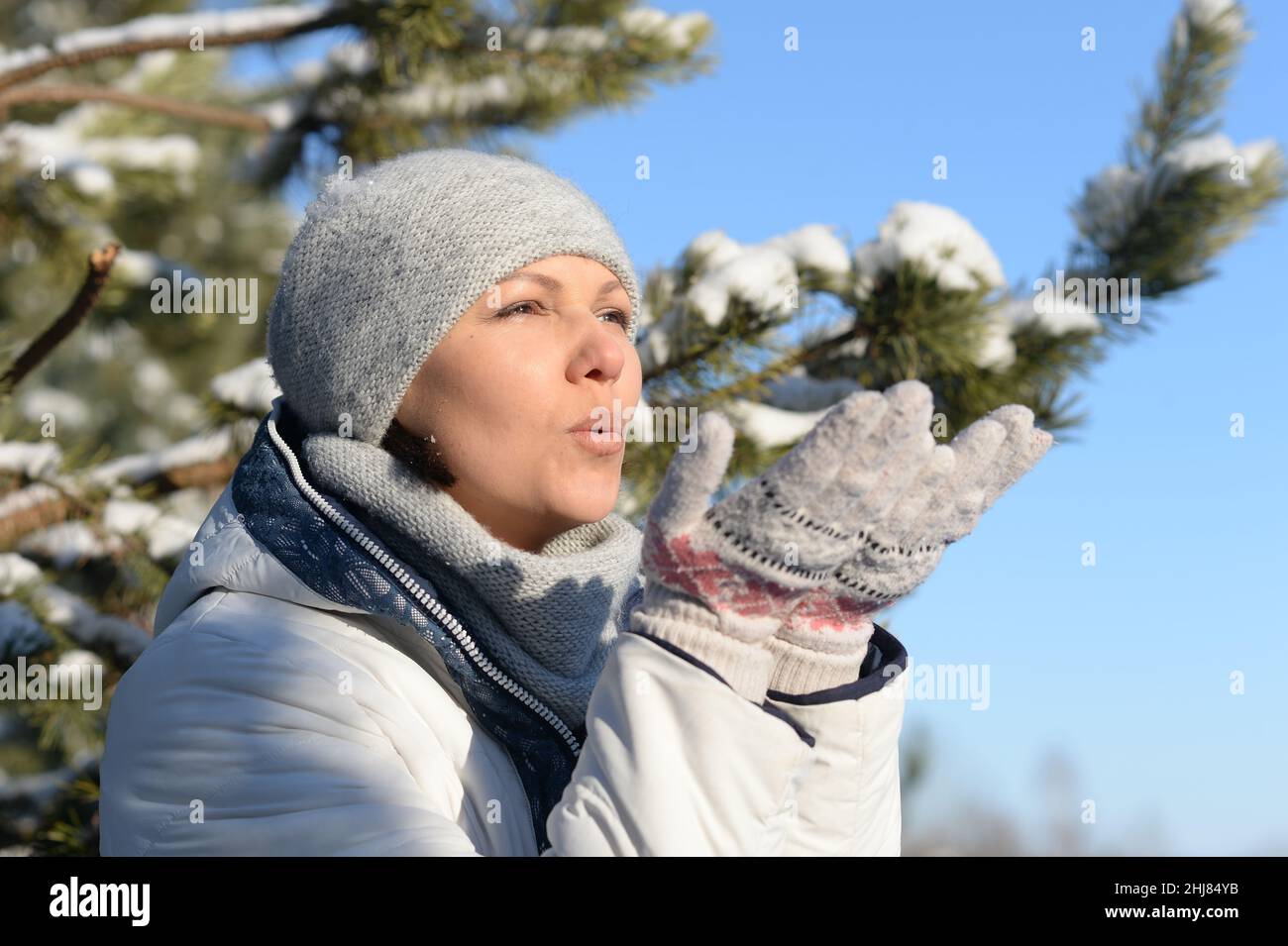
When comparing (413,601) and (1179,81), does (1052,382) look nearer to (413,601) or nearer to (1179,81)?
(1179,81)

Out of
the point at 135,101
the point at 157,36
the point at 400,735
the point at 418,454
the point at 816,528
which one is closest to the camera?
the point at 816,528

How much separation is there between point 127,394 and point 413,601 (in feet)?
33.6

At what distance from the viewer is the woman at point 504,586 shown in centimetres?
134

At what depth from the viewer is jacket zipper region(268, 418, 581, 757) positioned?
5.70ft

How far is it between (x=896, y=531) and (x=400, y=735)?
2.20 ft

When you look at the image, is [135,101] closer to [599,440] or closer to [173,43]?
[173,43]

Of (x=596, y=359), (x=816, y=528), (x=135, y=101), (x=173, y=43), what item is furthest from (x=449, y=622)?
Answer: (x=135, y=101)

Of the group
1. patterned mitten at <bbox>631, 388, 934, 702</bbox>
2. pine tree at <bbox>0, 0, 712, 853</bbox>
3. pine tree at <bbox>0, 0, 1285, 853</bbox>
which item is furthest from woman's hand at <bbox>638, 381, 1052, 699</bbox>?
pine tree at <bbox>0, 0, 712, 853</bbox>

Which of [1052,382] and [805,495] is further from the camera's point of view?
[1052,382]

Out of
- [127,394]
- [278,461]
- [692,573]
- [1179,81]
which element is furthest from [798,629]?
[127,394]

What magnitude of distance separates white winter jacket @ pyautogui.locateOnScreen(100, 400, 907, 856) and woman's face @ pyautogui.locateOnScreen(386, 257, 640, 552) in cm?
18

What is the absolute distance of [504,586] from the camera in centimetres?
178

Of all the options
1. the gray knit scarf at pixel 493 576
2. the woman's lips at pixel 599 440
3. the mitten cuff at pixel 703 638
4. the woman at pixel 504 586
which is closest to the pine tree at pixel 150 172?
the woman at pixel 504 586

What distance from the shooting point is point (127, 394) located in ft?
36.3
